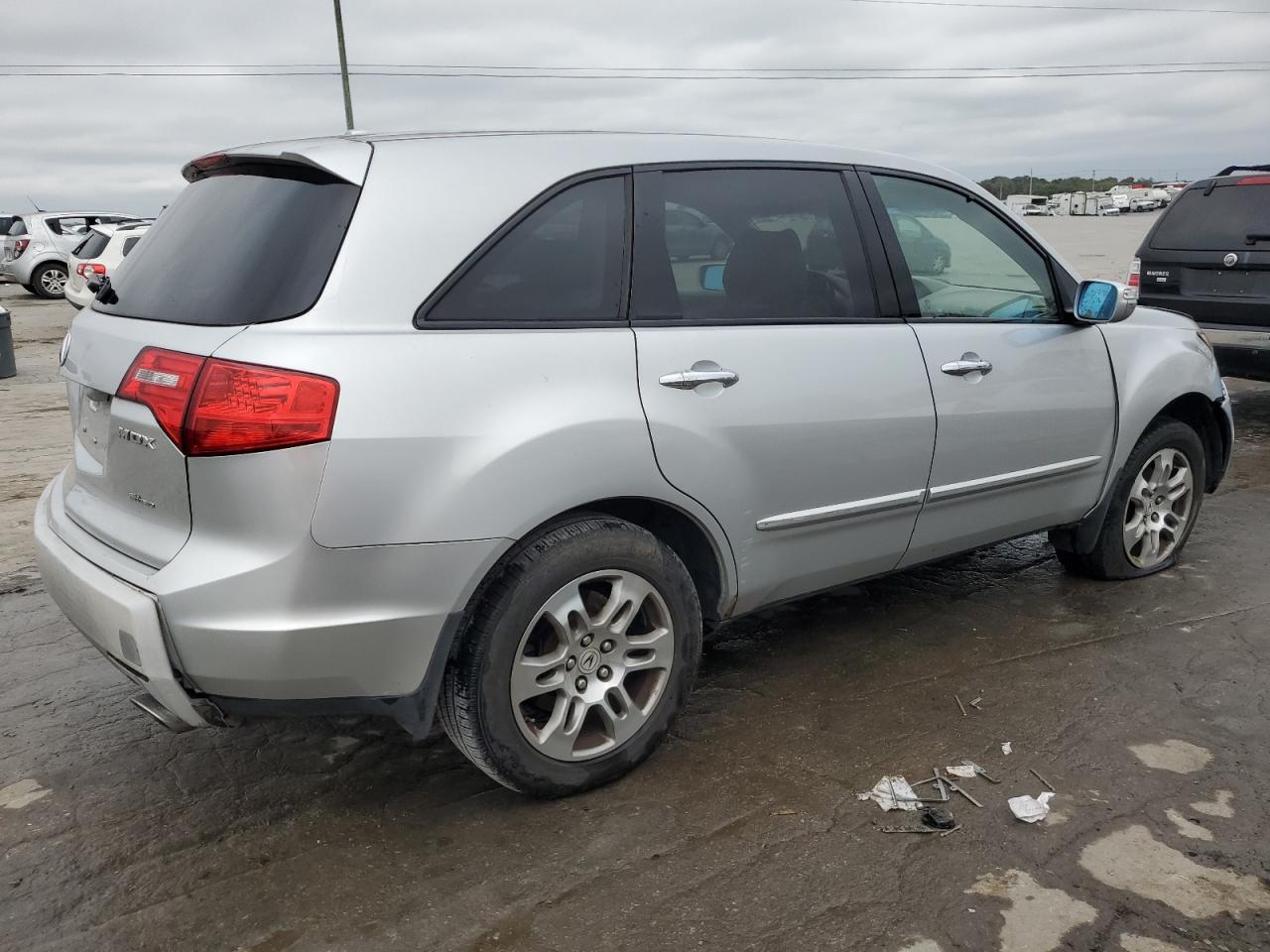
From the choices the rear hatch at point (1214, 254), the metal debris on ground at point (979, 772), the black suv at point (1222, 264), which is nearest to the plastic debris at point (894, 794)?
the metal debris on ground at point (979, 772)

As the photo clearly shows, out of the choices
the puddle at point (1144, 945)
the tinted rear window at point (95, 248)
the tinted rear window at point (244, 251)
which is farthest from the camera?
the tinted rear window at point (95, 248)

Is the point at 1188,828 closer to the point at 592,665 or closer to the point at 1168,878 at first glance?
the point at 1168,878

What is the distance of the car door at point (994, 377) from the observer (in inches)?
A: 152

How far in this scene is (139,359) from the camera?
2828mm

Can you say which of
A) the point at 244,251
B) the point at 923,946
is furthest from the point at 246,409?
the point at 923,946

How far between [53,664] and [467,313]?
2402mm

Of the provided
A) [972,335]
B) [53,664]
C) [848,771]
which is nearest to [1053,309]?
[972,335]

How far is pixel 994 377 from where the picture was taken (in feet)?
13.0

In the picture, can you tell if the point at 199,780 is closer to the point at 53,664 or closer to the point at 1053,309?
the point at 53,664

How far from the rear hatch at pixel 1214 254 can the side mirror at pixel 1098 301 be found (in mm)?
4550

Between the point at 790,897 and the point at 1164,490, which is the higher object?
the point at 1164,490

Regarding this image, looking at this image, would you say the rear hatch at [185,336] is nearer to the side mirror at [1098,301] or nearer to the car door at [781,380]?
the car door at [781,380]

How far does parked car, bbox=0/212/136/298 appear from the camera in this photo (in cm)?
2252

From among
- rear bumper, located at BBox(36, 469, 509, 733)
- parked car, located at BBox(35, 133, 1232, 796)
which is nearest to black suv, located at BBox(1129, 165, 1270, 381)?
parked car, located at BBox(35, 133, 1232, 796)
